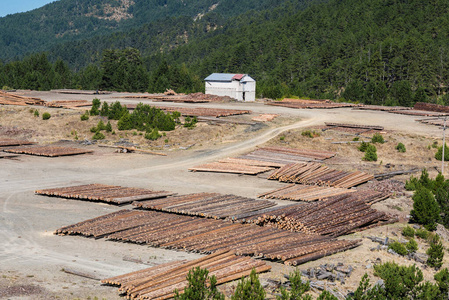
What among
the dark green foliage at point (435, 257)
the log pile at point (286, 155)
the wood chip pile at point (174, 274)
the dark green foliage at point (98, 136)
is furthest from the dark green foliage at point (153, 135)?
the dark green foliage at point (435, 257)

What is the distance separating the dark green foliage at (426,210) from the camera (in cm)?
2775

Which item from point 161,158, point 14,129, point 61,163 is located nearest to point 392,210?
point 161,158

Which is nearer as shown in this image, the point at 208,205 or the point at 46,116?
the point at 208,205

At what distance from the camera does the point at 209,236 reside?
23297 millimetres

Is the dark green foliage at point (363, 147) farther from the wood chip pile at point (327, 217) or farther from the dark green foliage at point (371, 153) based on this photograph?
the wood chip pile at point (327, 217)

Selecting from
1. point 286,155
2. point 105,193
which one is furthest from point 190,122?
point 105,193

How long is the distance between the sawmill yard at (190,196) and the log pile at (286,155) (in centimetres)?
16

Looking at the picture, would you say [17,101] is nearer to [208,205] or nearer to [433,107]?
[208,205]

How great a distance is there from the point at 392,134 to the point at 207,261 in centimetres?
3627

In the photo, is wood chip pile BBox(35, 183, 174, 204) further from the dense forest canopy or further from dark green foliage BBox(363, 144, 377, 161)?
the dense forest canopy

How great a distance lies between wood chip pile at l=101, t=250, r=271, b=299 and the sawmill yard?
1.42 ft

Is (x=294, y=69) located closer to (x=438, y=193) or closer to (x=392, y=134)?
(x=392, y=134)

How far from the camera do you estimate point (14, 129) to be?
5741 cm

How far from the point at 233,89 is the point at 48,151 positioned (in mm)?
39544
